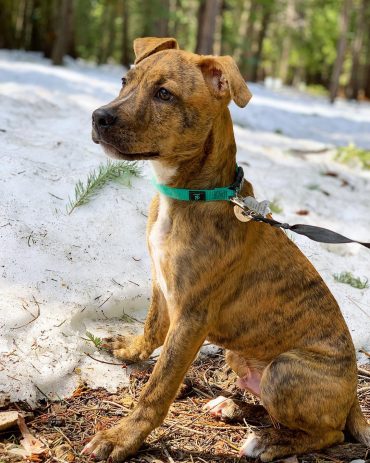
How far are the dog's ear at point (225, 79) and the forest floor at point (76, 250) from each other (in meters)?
1.81

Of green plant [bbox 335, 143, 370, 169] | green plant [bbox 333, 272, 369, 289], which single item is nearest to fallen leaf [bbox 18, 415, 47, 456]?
green plant [bbox 333, 272, 369, 289]

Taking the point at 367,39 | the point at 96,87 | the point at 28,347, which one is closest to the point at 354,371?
the point at 28,347

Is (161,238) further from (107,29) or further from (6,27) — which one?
(107,29)

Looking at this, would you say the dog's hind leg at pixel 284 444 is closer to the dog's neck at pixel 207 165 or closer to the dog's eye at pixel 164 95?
the dog's neck at pixel 207 165

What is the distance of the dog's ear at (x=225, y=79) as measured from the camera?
2877 millimetres

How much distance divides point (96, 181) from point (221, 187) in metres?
2.08

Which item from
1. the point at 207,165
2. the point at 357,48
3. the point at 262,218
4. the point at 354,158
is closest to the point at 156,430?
the point at 262,218

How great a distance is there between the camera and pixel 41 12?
19.5 metres

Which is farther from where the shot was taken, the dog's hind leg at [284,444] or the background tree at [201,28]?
the background tree at [201,28]

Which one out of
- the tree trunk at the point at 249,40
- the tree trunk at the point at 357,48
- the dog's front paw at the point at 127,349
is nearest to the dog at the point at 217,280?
the dog's front paw at the point at 127,349

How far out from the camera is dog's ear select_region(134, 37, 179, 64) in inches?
132

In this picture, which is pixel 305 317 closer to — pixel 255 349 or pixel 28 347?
pixel 255 349

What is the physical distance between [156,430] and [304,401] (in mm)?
886

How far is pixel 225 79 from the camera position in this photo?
3027mm
